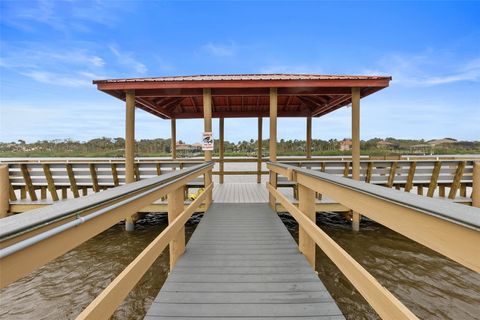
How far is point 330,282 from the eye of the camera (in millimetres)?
3211

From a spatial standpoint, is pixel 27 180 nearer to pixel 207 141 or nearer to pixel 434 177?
pixel 207 141

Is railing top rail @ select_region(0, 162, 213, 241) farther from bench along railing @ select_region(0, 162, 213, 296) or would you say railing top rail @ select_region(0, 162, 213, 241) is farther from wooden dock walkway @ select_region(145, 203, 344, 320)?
wooden dock walkway @ select_region(145, 203, 344, 320)

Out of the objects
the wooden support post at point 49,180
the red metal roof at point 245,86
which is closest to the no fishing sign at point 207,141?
the red metal roof at point 245,86

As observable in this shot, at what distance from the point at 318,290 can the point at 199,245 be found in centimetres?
158

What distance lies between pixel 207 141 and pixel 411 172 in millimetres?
4928

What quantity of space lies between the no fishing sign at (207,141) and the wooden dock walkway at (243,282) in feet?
7.88

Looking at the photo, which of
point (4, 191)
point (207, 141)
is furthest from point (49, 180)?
point (207, 141)

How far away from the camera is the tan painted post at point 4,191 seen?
511 cm

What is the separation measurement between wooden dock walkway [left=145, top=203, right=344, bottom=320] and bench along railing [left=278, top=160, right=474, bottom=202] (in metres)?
2.89

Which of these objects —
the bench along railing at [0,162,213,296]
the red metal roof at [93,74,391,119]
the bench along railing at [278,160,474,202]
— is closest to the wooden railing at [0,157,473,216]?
the bench along railing at [278,160,474,202]

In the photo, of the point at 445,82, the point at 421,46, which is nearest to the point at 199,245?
the point at 421,46

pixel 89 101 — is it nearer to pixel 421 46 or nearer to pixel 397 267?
pixel 397 267

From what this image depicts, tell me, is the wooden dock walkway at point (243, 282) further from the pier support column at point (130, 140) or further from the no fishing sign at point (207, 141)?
the pier support column at point (130, 140)

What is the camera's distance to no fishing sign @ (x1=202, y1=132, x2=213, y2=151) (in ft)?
17.8
